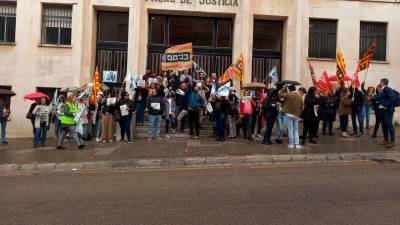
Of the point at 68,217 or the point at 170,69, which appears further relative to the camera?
the point at 170,69

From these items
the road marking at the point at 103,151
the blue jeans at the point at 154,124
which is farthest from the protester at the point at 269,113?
the road marking at the point at 103,151

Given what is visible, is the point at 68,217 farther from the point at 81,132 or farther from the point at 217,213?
the point at 81,132

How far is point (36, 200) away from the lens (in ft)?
24.2

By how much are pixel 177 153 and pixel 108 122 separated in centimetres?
391

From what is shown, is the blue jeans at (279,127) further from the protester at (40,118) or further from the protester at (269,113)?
the protester at (40,118)

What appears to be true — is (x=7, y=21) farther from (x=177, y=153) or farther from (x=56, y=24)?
(x=177, y=153)

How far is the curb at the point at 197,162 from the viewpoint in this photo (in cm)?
1119

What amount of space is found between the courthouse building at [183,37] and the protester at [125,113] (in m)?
4.62

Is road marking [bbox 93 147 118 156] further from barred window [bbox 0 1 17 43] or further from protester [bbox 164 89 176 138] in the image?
barred window [bbox 0 1 17 43]

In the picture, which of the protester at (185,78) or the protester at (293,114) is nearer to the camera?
the protester at (293,114)

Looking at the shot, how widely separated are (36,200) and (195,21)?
611 inches

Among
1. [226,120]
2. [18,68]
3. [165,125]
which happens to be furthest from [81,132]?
[18,68]

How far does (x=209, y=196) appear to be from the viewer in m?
7.42

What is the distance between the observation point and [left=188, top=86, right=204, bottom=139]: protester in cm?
1545
